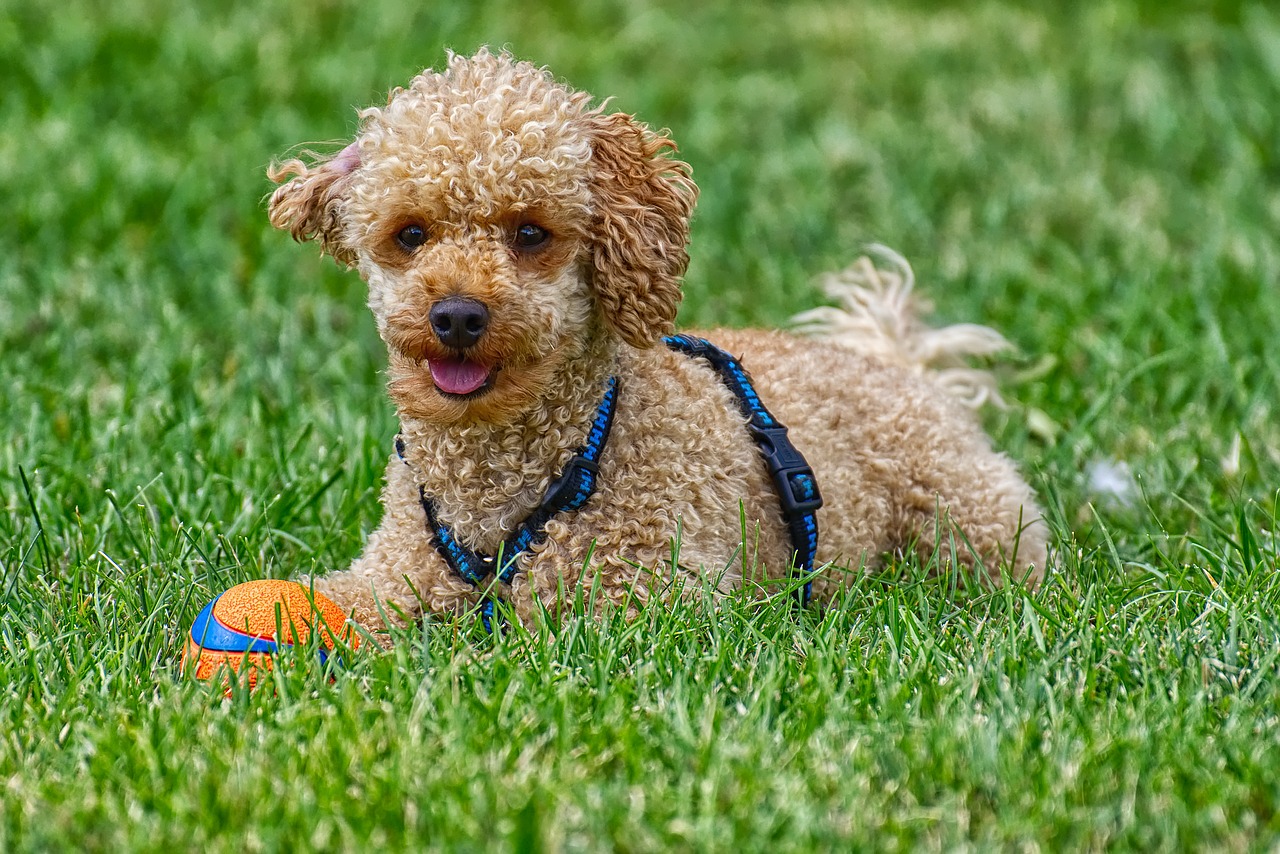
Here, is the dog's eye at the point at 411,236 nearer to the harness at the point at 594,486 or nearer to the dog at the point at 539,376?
the dog at the point at 539,376

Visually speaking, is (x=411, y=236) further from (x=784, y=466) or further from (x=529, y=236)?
(x=784, y=466)

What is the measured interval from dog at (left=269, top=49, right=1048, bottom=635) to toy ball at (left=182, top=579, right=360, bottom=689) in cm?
14

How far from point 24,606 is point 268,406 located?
5.18 feet

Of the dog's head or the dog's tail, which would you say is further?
the dog's tail

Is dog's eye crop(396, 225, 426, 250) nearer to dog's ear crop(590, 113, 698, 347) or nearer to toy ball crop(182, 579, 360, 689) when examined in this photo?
dog's ear crop(590, 113, 698, 347)

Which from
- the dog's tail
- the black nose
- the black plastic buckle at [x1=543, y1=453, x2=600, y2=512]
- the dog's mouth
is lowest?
the dog's tail

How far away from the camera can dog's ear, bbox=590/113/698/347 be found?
327 cm

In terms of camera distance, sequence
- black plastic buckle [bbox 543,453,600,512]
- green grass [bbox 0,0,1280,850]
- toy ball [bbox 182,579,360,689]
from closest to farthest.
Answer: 1. green grass [bbox 0,0,1280,850]
2. toy ball [bbox 182,579,360,689]
3. black plastic buckle [bbox 543,453,600,512]

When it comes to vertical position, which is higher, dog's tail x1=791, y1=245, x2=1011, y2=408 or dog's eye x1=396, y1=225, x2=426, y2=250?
dog's eye x1=396, y1=225, x2=426, y2=250

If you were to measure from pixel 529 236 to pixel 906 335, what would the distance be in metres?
1.96

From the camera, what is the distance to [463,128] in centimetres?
319

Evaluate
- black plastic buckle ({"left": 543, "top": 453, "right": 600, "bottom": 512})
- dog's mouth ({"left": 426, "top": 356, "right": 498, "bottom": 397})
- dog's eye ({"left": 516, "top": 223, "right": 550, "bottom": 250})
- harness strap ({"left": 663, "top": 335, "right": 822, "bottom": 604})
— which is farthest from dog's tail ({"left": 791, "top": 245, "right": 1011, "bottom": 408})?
dog's mouth ({"left": 426, "top": 356, "right": 498, "bottom": 397})

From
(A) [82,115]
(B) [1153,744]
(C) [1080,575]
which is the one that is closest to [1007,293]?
(C) [1080,575]

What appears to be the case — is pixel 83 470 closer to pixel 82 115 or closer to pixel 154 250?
pixel 154 250
